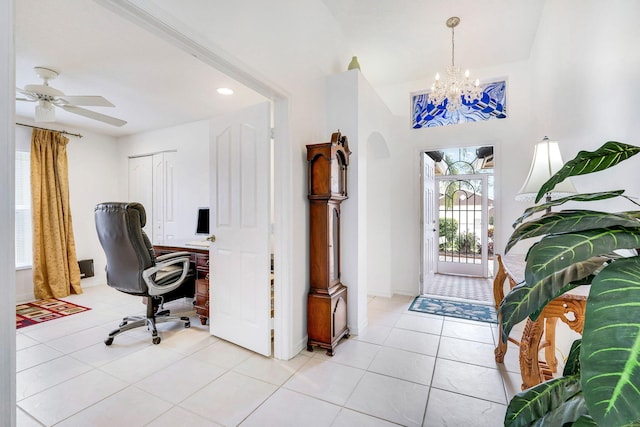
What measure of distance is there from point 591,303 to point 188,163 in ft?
16.7

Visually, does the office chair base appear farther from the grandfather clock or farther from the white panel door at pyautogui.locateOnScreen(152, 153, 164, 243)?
the white panel door at pyautogui.locateOnScreen(152, 153, 164, 243)

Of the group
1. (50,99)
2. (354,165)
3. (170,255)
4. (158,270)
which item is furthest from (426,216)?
(50,99)

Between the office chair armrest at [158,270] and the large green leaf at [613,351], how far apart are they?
3.07m

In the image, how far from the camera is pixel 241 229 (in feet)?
8.42

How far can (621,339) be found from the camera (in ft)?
1.43

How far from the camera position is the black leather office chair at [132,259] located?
2656 mm

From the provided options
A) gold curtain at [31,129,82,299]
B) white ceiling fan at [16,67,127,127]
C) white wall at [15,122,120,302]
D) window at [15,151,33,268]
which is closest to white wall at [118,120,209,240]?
white wall at [15,122,120,302]

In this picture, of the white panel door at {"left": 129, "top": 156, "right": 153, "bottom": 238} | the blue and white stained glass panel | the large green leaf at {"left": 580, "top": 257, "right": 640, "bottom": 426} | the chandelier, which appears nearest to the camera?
the large green leaf at {"left": 580, "top": 257, "right": 640, "bottom": 426}

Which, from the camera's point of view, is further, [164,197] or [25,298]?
[164,197]

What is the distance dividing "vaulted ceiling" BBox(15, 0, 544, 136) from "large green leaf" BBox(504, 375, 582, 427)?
8.43 ft

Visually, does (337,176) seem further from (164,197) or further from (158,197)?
(158,197)

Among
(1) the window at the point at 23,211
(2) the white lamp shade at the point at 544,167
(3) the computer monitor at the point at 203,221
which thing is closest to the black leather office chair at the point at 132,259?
(3) the computer monitor at the point at 203,221

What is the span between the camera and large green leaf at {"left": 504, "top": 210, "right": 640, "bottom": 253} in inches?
23.7

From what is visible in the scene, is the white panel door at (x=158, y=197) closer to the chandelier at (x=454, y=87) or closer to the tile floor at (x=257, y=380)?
the tile floor at (x=257, y=380)
